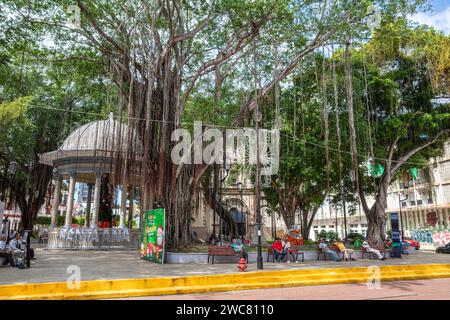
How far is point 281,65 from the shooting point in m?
16.1

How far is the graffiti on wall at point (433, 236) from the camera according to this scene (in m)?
28.1

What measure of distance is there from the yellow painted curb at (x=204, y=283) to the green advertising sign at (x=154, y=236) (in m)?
3.71

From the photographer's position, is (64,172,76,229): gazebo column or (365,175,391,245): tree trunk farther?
(365,175,391,245): tree trunk

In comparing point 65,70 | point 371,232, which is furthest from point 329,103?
point 65,70

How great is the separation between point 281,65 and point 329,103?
406cm

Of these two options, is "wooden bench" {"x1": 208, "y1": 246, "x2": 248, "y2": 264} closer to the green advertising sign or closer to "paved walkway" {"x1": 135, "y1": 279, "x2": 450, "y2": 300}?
the green advertising sign

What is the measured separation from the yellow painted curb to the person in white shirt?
158 inches

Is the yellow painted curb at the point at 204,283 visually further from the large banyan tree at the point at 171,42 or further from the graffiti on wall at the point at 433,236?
the graffiti on wall at the point at 433,236

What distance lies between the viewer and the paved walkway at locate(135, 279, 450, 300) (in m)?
7.30

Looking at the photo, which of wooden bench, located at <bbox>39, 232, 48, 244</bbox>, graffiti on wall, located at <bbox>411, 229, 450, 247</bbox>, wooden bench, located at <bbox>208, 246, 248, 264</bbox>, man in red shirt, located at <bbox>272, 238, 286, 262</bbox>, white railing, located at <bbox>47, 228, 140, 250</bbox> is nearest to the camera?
wooden bench, located at <bbox>208, 246, 248, 264</bbox>

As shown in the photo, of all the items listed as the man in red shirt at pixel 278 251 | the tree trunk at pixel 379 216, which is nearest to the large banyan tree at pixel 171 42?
the man in red shirt at pixel 278 251

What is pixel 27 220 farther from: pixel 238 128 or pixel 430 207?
pixel 430 207

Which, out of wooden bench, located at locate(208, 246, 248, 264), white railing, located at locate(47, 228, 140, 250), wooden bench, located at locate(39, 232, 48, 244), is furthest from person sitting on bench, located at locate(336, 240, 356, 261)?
wooden bench, located at locate(39, 232, 48, 244)

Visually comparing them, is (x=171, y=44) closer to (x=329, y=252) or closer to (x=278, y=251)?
(x=278, y=251)
